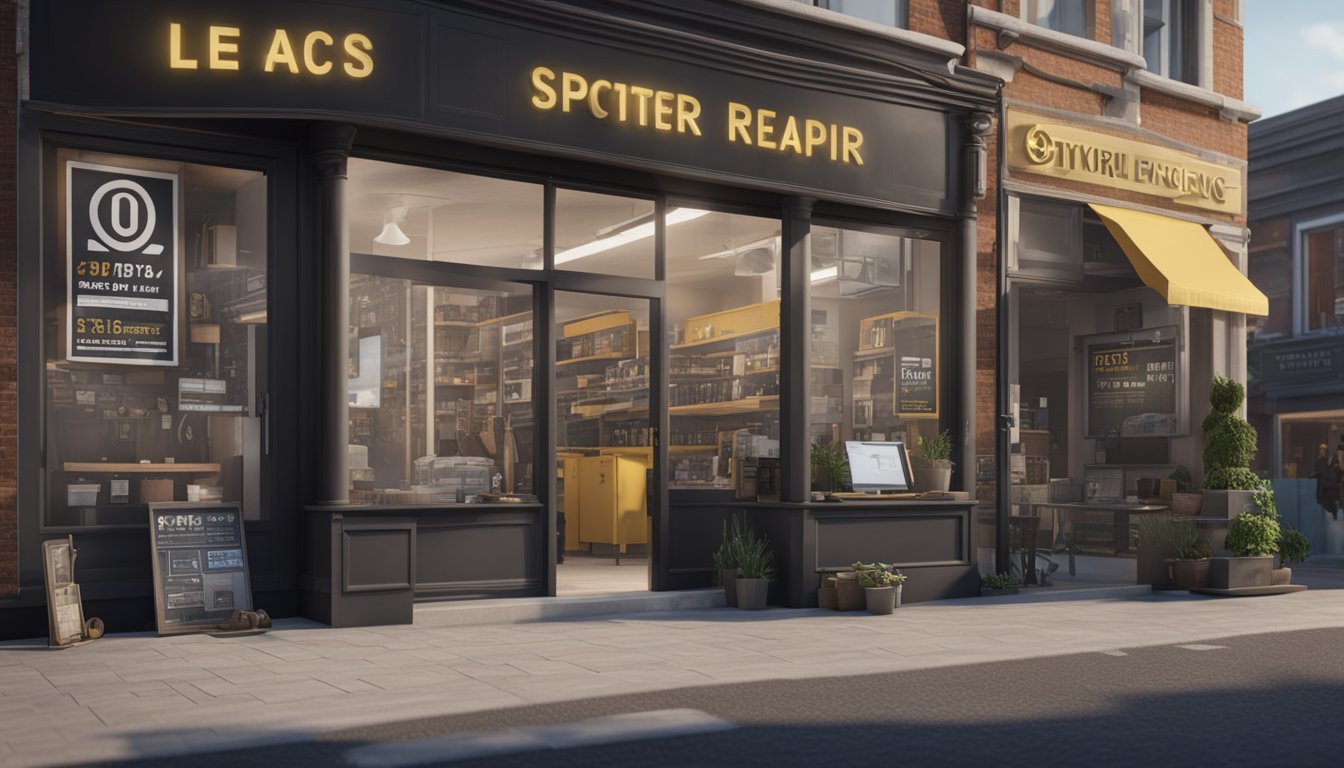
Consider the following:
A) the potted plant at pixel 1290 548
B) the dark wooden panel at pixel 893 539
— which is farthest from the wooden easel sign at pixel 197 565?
the potted plant at pixel 1290 548

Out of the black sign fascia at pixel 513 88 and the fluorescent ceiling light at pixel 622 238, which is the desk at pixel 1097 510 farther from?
the fluorescent ceiling light at pixel 622 238

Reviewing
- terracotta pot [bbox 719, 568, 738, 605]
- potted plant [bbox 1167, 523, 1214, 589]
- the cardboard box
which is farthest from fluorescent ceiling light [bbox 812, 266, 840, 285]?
the cardboard box

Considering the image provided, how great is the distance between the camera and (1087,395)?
16844 mm

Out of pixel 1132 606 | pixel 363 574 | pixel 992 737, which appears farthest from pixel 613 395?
pixel 992 737

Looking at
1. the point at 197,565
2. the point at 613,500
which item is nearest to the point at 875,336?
the point at 613,500

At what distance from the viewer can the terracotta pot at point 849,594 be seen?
38.9 feet

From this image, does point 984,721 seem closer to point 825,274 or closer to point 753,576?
point 753,576

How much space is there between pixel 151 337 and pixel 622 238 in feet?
13.6

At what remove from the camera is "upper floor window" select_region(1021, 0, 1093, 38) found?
586 inches

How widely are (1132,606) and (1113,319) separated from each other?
4.98m

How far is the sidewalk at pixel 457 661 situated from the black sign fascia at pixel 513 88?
3.90 metres

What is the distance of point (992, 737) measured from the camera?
6289 millimetres

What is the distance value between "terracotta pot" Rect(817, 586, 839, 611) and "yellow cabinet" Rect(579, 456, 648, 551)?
11.3 ft

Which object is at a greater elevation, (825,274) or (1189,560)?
(825,274)
